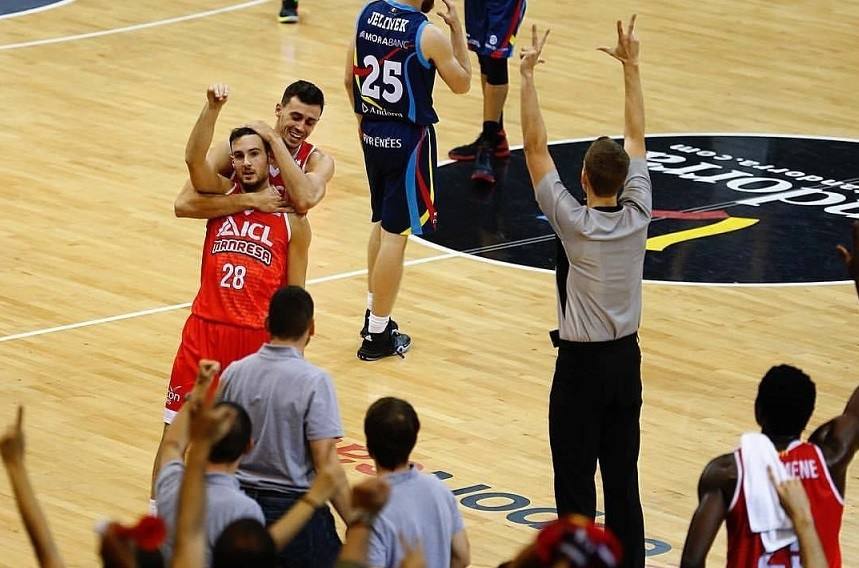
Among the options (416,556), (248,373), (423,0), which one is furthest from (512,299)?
(416,556)

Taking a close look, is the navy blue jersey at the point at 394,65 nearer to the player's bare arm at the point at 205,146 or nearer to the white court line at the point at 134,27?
the player's bare arm at the point at 205,146

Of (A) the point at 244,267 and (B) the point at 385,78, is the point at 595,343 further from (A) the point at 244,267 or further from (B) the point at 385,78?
(B) the point at 385,78

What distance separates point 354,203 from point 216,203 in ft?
19.7

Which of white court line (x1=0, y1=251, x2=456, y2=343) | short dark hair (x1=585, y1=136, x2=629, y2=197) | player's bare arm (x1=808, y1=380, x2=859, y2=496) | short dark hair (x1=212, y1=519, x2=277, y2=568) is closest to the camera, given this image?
short dark hair (x1=212, y1=519, x2=277, y2=568)

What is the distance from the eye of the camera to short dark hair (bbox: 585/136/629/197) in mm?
7039

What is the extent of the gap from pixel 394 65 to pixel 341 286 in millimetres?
1787

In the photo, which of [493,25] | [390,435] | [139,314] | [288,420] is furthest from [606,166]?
[493,25]

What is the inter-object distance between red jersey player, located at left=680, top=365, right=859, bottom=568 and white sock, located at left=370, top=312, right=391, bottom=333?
493 centimetres

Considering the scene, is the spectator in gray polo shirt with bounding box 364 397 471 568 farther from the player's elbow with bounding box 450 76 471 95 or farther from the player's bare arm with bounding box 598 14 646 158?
the player's elbow with bounding box 450 76 471 95

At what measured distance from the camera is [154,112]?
15.4 metres

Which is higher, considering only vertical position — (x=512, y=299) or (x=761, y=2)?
(x=761, y=2)

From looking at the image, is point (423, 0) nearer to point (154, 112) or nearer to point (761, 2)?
point (154, 112)

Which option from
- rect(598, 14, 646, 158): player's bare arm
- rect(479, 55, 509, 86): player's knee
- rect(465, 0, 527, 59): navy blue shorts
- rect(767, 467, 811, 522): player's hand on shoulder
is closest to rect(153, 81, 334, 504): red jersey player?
rect(598, 14, 646, 158): player's bare arm

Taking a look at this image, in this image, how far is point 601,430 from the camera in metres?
7.38
